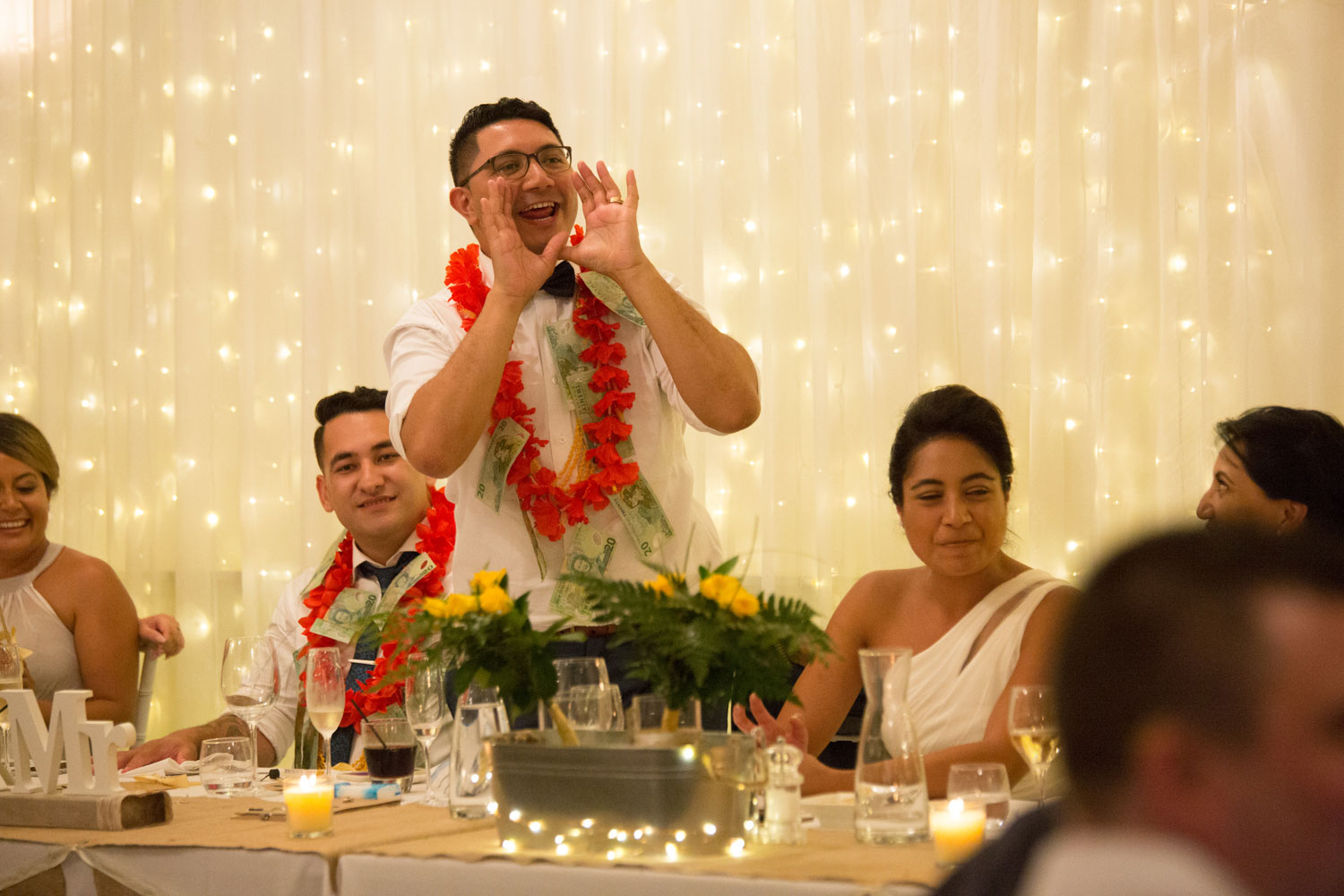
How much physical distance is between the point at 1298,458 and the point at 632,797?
1.51 m

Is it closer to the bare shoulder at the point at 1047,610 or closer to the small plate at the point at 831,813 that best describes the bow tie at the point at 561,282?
the bare shoulder at the point at 1047,610

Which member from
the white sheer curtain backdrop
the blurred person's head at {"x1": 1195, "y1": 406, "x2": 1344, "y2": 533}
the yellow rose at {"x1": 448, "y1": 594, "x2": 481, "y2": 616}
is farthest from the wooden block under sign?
the white sheer curtain backdrop

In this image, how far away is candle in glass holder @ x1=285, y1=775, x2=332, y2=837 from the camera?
1524mm

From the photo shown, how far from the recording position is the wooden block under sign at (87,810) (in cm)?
162

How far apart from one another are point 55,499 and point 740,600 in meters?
3.94

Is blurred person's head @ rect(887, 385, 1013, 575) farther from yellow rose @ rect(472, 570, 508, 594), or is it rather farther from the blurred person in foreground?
the blurred person in foreground

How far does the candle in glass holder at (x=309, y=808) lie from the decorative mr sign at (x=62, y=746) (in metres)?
0.36

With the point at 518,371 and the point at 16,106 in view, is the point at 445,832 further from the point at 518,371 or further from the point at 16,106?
the point at 16,106

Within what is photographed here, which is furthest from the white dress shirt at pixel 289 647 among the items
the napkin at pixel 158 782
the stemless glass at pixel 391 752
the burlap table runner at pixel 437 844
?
the burlap table runner at pixel 437 844

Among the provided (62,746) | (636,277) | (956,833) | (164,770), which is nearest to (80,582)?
(164,770)

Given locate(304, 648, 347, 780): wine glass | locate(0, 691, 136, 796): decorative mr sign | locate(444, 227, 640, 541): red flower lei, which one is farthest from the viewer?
locate(444, 227, 640, 541): red flower lei

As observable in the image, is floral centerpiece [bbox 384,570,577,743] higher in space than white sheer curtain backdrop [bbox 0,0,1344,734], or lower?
lower

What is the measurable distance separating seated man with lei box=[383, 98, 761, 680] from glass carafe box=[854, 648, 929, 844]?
2.10 ft

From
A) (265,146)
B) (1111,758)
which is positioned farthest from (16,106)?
(1111,758)
